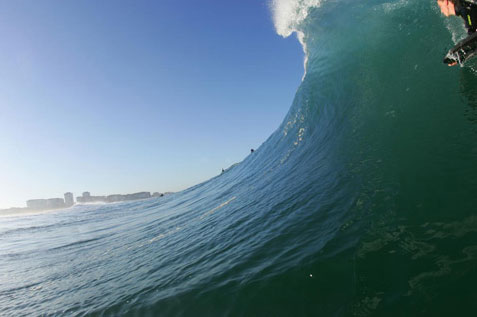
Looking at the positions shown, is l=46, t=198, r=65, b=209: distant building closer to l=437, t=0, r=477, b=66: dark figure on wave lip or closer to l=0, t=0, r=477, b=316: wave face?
l=0, t=0, r=477, b=316: wave face

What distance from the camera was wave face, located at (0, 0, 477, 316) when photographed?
8.27 feet

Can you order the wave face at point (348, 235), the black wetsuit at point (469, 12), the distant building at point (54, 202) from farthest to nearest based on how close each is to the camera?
the distant building at point (54, 202)
the black wetsuit at point (469, 12)
the wave face at point (348, 235)

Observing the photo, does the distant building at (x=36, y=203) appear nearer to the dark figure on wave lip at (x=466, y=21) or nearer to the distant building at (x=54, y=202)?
the distant building at (x=54, y=202)

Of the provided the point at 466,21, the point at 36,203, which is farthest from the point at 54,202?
the point at 466,21

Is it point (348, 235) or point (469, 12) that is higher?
point (469, 12)

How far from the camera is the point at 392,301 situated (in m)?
2.22

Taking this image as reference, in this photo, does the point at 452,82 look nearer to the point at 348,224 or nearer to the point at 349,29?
the point at 348,224

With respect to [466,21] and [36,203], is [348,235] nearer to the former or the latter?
[466,21]

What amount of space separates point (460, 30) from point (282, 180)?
8.44 meters

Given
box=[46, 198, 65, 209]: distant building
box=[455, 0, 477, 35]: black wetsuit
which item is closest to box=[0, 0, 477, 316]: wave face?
box=[455, 0, 477, 35]: black wetsuit

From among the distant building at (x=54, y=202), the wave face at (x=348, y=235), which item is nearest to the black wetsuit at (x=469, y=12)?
the wave face at (x=348, y=235)

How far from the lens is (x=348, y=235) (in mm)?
3449

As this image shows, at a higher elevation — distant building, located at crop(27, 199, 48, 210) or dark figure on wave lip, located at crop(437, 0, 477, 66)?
distant building, located at crop(27, 199, 48, 210)

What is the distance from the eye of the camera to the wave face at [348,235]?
2521 millimetres
